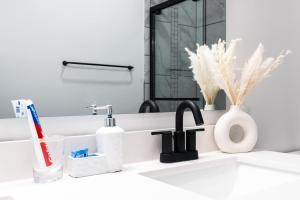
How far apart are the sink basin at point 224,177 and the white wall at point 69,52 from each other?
24cm

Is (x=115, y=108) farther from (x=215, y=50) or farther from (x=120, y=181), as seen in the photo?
(x=215, y=50)

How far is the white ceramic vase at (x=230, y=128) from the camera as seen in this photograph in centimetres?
101

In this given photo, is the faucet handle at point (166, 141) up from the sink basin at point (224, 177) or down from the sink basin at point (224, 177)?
up

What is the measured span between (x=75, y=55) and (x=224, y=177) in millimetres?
570

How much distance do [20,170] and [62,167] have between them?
96mm

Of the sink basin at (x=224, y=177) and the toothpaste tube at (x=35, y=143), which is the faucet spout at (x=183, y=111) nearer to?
the sink basin at (x=224, y=177)

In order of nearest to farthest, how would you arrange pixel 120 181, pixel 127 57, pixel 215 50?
pixel 120 181, pixel 127 57, pixel 215 50

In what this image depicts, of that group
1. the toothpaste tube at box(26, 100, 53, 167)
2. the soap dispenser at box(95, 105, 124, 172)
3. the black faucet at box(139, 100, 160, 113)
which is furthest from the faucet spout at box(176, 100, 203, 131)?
the toothpaste tube at box(26, 100, 53, 167)

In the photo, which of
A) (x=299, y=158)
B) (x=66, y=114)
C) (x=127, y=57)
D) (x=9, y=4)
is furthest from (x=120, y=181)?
(x=299, y=158)

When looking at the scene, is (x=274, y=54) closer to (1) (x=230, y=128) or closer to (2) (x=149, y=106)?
(1) (x=230, y=128)

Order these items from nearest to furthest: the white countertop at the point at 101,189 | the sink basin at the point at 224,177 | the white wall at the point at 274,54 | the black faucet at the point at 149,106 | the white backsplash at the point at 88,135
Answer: the white countertop at the point at 101,189 < the white backsplash at the point at 88,135 < the sink basin at the point at 224,177 < the black faucet at the point at 149,106 < the white wall at the point at 274,54

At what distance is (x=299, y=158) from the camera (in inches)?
37.8

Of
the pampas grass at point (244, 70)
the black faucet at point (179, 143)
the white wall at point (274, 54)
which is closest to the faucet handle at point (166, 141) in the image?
the black faucet at point (179, 143)

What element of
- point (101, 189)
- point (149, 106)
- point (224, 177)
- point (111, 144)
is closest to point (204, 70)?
point (149, 106)
